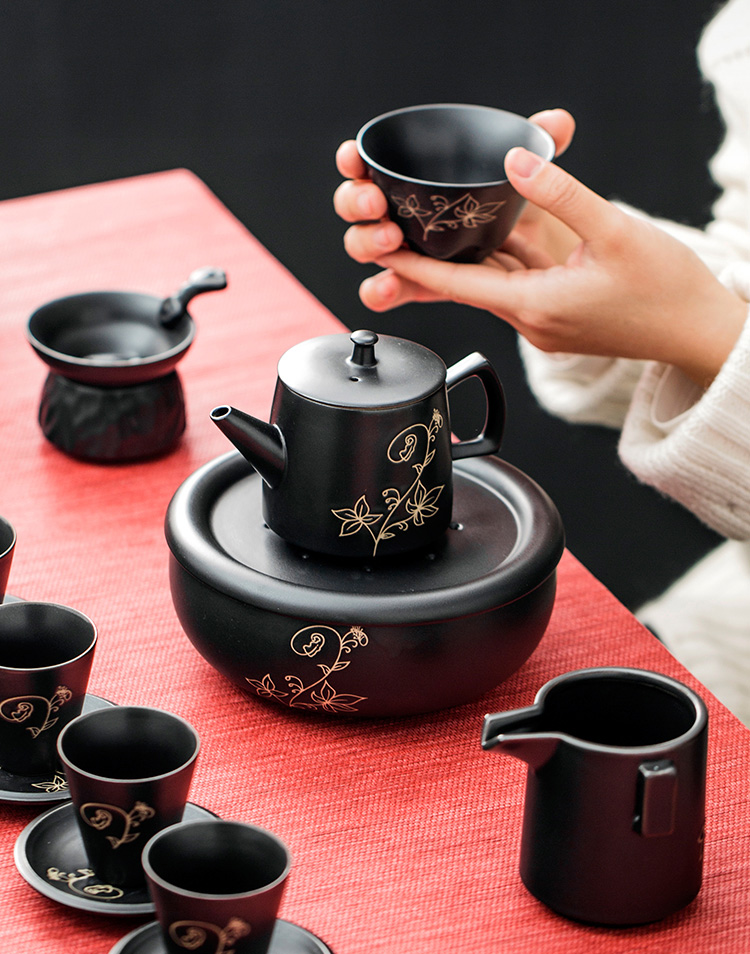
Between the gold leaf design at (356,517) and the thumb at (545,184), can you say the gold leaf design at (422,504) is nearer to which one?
the gold leaf design at (356,517)

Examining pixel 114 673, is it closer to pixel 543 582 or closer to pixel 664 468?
pixel 543 582

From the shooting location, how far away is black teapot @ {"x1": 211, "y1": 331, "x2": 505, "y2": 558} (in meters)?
0.76

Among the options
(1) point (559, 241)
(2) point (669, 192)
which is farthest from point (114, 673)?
(2) point (669, 192)

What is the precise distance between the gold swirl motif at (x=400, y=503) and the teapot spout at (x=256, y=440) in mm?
54

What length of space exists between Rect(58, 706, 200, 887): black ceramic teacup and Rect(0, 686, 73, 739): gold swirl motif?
0.05 metres

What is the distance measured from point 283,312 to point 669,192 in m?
1.42

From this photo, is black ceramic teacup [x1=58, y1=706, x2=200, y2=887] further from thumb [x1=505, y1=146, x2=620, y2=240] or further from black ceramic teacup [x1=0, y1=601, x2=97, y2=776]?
thumb [x1=505, y1=146, x2=620, y2=240]

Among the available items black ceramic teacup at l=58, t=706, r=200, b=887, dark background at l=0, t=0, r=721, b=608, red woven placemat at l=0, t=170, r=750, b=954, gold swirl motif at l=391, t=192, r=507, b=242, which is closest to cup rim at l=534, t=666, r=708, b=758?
red woven placemat at l=0, t=170, r=750, b=954

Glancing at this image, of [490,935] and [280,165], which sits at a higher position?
[490,935]

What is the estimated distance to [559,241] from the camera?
1342 millimetres

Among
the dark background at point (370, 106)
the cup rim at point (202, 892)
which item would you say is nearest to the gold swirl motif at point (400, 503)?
the cup rim at point (202, 892)

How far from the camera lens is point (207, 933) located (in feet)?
1.80

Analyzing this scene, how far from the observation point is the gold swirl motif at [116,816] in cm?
61

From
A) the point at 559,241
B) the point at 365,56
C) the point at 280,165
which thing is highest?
the point at 559,241
